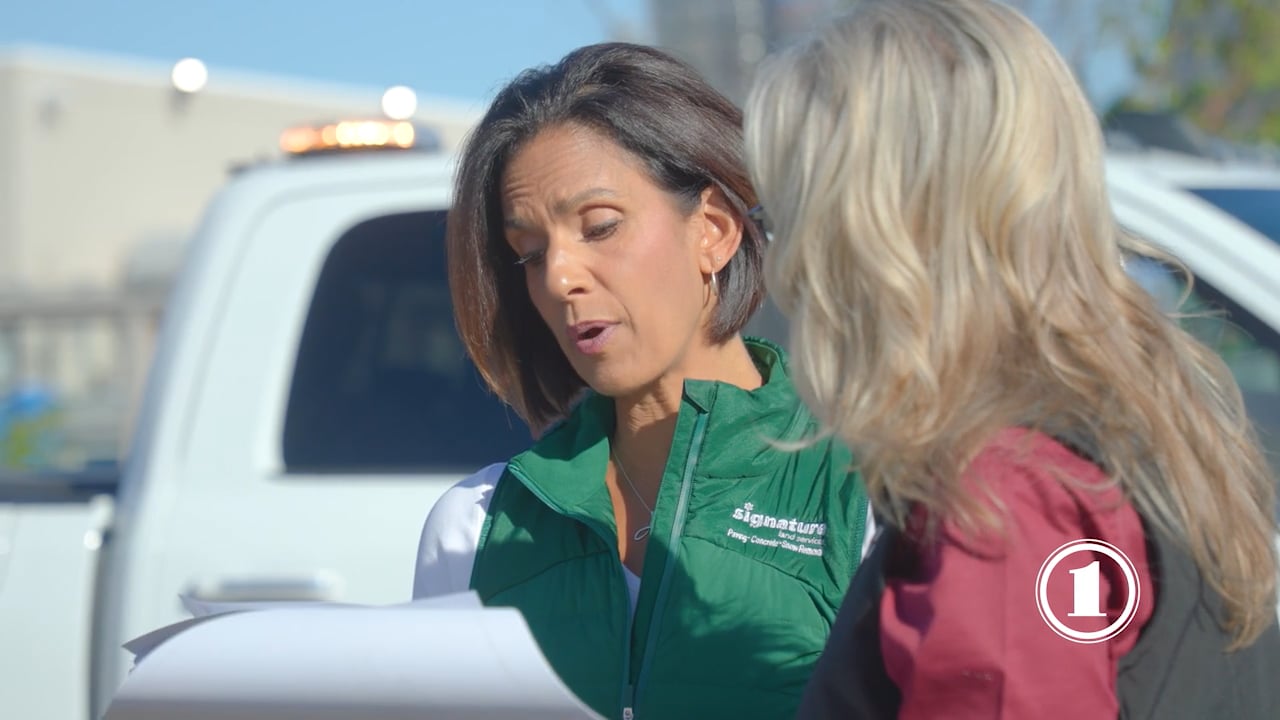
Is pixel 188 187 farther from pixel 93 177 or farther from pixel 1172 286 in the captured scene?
pixel 1172 286

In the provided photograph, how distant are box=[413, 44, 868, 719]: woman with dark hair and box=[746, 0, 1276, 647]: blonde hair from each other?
51cm

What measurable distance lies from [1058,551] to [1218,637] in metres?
0.17

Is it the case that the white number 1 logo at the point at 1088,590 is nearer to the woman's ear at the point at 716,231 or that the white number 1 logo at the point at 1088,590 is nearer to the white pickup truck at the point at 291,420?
the woman's ear at the point at 716,231

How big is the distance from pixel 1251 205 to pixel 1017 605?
199cm

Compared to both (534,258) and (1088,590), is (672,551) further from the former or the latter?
(1088,590)

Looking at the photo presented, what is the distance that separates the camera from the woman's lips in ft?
6.05

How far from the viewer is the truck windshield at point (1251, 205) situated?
9.11 feet

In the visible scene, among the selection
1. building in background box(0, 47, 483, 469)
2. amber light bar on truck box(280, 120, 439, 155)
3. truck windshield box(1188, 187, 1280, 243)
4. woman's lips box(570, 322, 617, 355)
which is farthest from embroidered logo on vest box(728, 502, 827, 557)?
building in background box(0, 47, 483, 469)

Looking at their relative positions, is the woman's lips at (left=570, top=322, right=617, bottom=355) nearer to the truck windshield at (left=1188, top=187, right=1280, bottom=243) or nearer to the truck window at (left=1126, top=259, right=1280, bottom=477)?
the truck window at (left=1126, top=259, right=1280, bottom=477)

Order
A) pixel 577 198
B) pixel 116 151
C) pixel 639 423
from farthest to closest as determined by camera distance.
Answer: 1. pixel 116 151
2. pixel 639 423
3. pixel 577 198

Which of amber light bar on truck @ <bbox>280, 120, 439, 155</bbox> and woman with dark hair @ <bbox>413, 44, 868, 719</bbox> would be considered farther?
amber light bar on truck @ <bbox>280, 120, 439, 155</bbox>

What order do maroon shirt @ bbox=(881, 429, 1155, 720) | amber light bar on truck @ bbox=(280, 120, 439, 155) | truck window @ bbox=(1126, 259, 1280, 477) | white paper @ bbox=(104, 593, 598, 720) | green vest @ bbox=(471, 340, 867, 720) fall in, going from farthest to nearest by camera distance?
amber light bar on truck @ bbox=(280, 120, 439, 155), truck window @ bbox=(1126, 259, 1280, 477), green vest @ bbox=(471, 340, 867, 720), white paper @ bbox=(104, 593, 598, 720), maroon shirt @ bbox=(881, 429, 1155, 720)

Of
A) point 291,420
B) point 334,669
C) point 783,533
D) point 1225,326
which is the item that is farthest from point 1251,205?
point 334,669

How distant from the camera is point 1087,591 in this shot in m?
1.14
